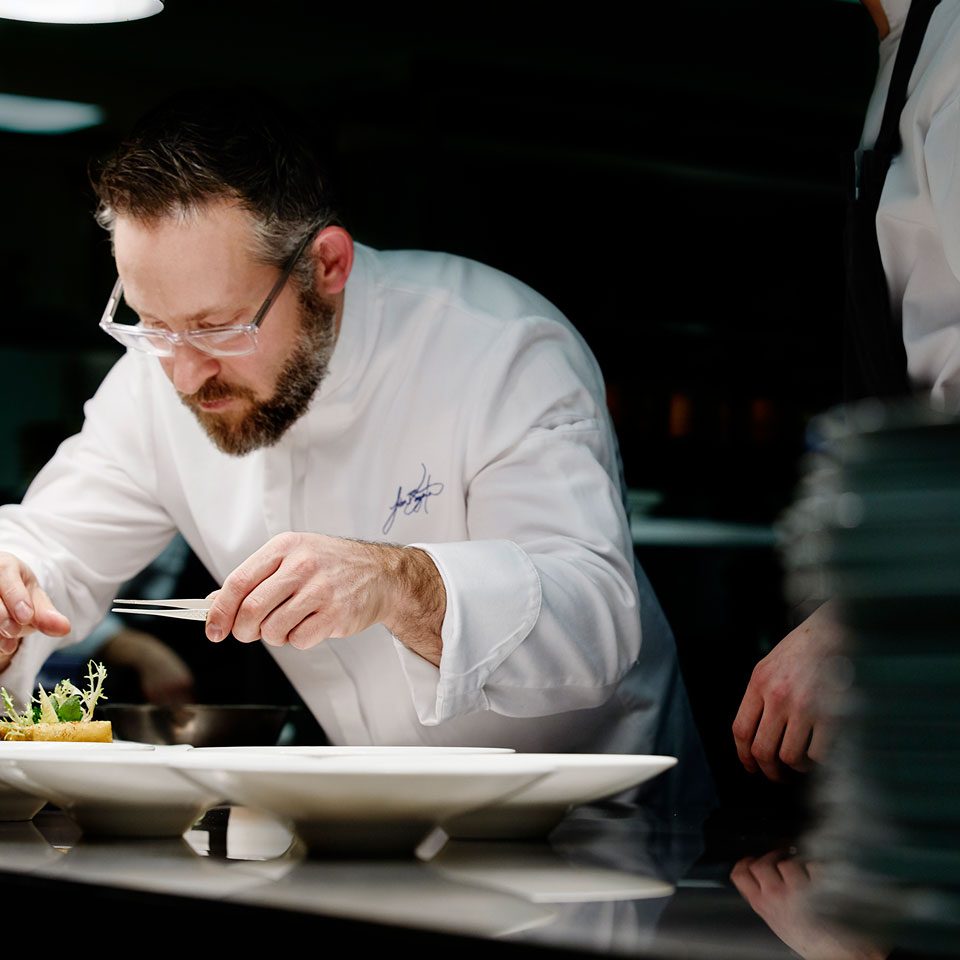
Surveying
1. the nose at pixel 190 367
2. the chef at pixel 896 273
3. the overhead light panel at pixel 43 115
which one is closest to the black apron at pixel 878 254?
the chef at pixel 896 273

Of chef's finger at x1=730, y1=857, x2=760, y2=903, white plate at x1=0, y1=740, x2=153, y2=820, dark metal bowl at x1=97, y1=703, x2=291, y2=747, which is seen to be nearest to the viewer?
chef's finger at x1=730, y1=857, x2=760, y2=903

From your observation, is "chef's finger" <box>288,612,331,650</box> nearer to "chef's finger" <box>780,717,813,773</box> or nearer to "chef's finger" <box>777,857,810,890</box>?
"chef's finger" <box>780,717,813,773</box>

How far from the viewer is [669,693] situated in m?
2.22

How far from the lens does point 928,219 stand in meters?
1.47

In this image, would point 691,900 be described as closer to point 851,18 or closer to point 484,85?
point 484,85

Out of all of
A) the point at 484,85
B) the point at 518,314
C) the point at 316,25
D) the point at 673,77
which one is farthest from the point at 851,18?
the point at 518,314

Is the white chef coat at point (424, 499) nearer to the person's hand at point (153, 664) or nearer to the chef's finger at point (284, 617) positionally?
the chef's finger at point (284, 617)

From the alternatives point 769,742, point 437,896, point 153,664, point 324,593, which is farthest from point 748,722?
point 153,664

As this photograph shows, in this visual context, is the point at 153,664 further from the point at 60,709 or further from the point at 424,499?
the point at 60,709

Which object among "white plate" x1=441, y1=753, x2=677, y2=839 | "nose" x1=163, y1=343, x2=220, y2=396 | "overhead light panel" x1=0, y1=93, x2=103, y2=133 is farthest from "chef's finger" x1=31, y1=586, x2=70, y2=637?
"overhead light panel" x1=0, y1=93, x2=103, y2=133

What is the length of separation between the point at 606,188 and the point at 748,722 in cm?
251

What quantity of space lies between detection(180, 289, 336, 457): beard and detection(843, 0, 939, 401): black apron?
0.80 meters

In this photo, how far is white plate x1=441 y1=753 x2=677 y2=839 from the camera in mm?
975
